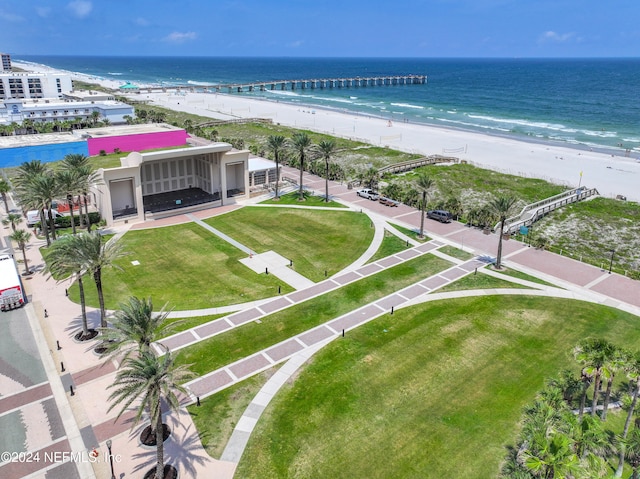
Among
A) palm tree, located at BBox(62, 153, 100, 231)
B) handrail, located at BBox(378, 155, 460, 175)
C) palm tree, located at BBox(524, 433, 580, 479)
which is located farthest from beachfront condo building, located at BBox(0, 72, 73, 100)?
palm tree, located at BBox(524, 433, 580, 479)

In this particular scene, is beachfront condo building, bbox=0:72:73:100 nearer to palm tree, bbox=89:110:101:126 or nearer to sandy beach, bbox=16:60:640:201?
sandy beach, bbox=16:60:640:201

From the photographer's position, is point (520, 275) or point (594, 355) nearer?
point (594, 355)

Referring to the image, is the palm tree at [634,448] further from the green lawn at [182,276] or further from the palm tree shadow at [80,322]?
the palm tree shadow at [80,322]

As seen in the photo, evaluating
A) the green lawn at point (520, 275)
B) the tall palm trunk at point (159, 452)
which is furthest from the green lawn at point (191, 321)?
the green lawn at point (520, 275)

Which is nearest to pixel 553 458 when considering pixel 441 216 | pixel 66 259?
Answer: pixel 66 259

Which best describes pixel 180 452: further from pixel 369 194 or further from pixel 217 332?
pixel 369 194

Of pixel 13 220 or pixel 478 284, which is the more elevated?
pixel 13 220

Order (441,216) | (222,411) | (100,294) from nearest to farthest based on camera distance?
(222,411) → (100,294) → (441,216)

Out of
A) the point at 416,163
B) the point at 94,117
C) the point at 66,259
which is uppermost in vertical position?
the point at 94,117
